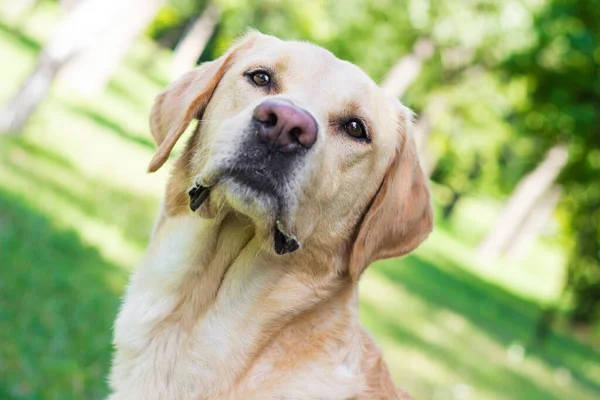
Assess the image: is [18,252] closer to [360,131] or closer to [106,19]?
[360,131]

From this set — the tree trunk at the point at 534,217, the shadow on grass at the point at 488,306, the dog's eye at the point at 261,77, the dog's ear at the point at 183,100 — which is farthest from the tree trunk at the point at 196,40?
the dog's eye at the point at 261,77

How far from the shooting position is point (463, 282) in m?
20.1

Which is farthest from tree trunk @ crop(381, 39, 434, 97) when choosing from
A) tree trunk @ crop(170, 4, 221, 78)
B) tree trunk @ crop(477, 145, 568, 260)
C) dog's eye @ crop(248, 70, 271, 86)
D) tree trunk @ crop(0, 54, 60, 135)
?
tree trunk @ crop(170, 4, 221, 78)

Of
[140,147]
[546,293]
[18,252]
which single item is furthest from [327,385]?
[546,293]

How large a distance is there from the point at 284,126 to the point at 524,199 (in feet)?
86.8

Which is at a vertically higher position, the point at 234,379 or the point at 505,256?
the point at 234,379

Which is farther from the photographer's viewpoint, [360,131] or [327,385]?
[360,131]

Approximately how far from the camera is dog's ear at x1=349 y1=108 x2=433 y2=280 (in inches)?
148

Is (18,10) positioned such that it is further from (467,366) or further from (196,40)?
(467,366)

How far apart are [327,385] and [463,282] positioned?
1725 centimetres

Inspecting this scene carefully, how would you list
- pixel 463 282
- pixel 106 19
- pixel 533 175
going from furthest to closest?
pixel 533 175, pixel 463 282, pixel 106 19

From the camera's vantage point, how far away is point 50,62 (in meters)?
10.3

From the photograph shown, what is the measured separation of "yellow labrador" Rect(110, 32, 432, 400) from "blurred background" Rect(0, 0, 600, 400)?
1.64 metres

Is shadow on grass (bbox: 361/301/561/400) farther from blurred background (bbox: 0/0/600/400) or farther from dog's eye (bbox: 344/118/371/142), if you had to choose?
dog's eye (bbox: 344/118/371/142)
